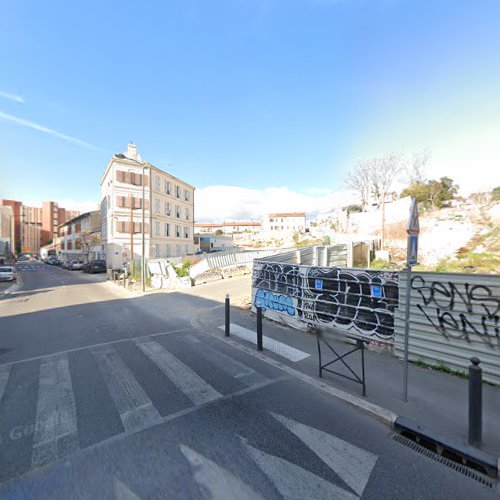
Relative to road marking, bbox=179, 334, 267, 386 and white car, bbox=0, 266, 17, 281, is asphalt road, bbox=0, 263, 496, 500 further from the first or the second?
white car, bbox=0, 266, 17, 281

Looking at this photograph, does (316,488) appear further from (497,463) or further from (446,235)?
(446,235)

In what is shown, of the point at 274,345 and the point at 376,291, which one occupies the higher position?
the point at 376,291

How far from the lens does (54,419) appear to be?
322 centimetres

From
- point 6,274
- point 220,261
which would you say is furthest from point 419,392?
point 6,274

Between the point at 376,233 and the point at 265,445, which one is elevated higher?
the point at 376,233

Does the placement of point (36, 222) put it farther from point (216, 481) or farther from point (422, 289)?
point (422, 289)

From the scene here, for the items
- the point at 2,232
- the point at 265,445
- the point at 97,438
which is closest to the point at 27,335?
the point at 97,438

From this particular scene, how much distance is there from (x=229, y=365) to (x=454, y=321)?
13.7 feet

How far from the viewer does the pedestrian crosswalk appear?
9.38 feet

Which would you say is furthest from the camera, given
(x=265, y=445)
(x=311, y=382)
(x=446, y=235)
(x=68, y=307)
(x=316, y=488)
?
(x=446, y=235)

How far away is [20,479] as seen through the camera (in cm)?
237

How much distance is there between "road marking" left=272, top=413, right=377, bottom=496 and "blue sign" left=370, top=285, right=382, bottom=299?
332 centimetres

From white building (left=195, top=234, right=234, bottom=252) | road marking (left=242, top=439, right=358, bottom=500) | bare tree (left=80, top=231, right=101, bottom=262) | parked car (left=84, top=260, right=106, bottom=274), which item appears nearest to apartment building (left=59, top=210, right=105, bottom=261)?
bare tree (left=80, top=231, right=101, bottom=262)

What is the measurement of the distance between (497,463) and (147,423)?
3.86m
